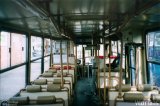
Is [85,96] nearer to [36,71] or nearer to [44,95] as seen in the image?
[44,95]

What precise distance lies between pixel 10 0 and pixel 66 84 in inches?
132

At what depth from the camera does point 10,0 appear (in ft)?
8.29

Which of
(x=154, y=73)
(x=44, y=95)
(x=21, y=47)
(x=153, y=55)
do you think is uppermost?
(x=21, y=47)

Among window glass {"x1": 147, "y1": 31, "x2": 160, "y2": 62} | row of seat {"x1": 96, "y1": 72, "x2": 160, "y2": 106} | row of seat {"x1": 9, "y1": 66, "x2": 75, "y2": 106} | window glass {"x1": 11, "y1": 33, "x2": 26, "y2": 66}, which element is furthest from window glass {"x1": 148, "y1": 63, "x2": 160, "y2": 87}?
window glass {"x1": 11, "y1": 33, "x2": 26, "y2": 66}

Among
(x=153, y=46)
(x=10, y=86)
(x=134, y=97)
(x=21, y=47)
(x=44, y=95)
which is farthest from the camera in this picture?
(x=10, y=86)

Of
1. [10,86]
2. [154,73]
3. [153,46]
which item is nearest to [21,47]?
[153,46]

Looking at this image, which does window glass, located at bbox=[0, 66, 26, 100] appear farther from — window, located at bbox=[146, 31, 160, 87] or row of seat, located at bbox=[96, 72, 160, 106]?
window, located at bbox=[146, 31, 160, 87]

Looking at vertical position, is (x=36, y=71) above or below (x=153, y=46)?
below

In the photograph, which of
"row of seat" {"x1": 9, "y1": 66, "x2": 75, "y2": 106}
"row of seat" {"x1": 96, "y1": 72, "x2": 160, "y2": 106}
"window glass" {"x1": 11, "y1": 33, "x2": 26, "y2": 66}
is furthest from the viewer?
"window glass" {"x1": 11, "y1": 33, "x2": 26, "y2": 66}

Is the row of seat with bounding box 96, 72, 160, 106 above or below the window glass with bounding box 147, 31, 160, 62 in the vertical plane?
below

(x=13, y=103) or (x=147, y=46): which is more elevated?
(x=147, y=46)

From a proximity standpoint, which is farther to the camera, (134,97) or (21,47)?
(21,47)

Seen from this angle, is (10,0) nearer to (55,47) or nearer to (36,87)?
(36,87)

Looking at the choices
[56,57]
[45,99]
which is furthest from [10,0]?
[56,57]
